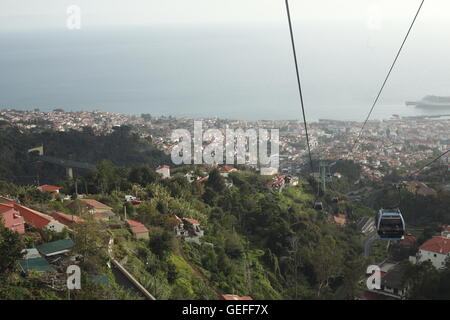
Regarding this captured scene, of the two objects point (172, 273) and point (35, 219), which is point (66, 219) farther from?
point (172, 273)

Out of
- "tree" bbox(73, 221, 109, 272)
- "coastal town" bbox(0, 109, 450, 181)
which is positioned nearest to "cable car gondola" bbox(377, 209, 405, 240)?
"tree" bbox(73, 221, 109, 272)

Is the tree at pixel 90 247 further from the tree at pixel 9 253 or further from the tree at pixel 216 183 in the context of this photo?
the tree at pixel 216 183

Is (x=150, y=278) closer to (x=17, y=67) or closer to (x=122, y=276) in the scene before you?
(x=122, y=276)

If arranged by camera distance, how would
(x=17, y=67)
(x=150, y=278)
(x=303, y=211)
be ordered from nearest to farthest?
(x=150, y=278) < (x=303, y=211) < (x=17, y=67)

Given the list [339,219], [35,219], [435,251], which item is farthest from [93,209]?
[339,219]

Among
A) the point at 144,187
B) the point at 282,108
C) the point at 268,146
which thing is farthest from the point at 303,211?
the point at 282,108

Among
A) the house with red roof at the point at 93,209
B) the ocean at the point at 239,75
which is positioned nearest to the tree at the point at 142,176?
the house with red roof at the point at 93,209
